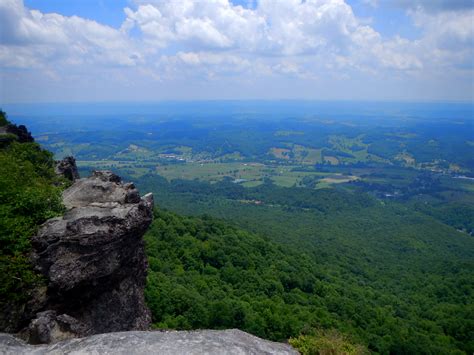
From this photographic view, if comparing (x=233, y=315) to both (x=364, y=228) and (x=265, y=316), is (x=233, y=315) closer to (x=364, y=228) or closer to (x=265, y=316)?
(x=265, y=316)

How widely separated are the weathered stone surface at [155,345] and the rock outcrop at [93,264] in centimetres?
119

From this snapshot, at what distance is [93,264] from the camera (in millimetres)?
13805

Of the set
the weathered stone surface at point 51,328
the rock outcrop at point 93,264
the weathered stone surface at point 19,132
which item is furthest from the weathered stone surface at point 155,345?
the weathered stone surface at point 19,132

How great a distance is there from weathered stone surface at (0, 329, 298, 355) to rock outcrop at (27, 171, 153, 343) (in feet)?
3.90

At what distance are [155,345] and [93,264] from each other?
16.0 feet

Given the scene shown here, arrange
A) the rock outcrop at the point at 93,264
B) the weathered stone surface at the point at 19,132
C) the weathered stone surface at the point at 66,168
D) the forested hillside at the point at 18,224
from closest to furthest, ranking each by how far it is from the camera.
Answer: the forested hillside at the point at 18,224
the rock outcrop at the point at 93,264
the weathered stone surface at the point at 66,168
the weathered stone surface at the point at 19,132

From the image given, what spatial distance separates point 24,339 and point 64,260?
8.57 feet

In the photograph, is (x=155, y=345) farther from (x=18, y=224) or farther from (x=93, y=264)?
(x=18, y=224)

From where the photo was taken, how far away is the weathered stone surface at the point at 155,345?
9.89m

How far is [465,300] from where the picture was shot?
5888cm

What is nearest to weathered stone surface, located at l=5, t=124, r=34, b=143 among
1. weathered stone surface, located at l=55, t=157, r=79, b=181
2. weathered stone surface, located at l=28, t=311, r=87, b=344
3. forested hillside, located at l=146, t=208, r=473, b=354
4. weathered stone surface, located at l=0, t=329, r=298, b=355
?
weathered stone surface, located at l=55, t=157, r=79, b=181

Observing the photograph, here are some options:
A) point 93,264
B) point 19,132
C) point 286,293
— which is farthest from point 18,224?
point 286,293

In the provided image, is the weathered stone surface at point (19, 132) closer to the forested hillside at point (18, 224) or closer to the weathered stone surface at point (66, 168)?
the weathered stone surface at point (66, 168)

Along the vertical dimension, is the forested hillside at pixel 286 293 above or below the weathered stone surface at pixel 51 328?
below
